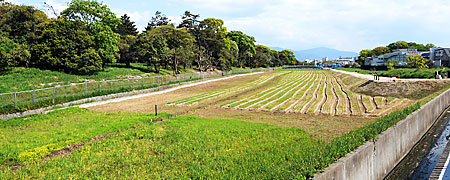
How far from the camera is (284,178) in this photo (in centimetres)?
664

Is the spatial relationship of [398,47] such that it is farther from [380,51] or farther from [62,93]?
[62,93]

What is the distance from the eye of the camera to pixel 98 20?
2076 inches

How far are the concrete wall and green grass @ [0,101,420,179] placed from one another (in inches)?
11.2

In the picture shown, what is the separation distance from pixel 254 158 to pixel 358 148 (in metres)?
3.45

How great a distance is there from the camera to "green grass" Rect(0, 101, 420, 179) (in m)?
8.39

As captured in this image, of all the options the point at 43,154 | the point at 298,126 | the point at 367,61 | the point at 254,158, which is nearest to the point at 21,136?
the point at 43,154

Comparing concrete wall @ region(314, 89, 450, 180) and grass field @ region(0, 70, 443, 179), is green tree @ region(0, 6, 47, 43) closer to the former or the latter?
grass field @ region(0, 70, 443, 179)

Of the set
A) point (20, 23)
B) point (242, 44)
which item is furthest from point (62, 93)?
point (242, 44)

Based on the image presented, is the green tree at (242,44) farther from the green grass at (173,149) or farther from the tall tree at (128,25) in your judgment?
the green grass at (173,149)

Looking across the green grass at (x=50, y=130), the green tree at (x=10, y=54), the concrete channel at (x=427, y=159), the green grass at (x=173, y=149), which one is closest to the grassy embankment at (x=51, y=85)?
the green tree at (x=10, y=54)

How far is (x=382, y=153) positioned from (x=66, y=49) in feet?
154

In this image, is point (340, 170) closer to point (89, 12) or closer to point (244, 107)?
point (244, 107)

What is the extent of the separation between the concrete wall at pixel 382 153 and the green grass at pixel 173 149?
284 mm

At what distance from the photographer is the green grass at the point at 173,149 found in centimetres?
839
